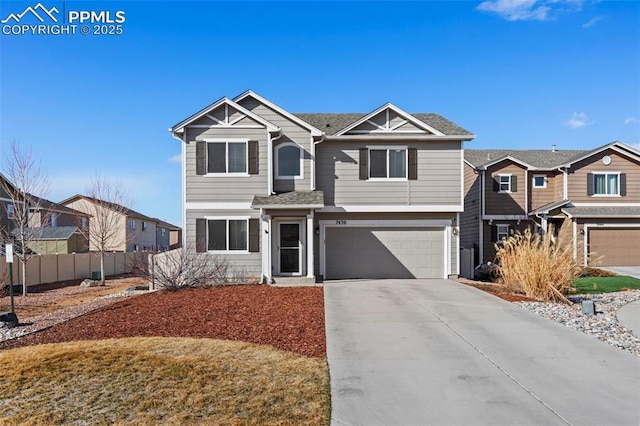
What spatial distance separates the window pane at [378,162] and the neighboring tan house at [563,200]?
1004 cm

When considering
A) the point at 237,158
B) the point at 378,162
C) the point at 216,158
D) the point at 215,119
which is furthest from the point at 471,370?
the point at 215,119

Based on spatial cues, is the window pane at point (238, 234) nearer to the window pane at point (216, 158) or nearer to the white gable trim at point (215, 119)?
the window pane at point (216, 158)

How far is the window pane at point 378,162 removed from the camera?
1703 cm

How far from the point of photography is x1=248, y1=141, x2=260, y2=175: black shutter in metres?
15.8

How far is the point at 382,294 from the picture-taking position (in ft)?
42.6

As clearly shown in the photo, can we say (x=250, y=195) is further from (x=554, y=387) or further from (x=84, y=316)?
(x=554, y=387)

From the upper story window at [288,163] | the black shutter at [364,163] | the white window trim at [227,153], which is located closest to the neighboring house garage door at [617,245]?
the black shutter at [364,163]

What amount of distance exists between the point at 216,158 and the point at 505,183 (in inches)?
676

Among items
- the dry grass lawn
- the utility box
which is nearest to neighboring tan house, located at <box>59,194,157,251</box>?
the dry grass lawn

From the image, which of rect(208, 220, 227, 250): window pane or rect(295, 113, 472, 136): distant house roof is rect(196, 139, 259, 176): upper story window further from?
rect(295, 113, 472, 136): distant house roof

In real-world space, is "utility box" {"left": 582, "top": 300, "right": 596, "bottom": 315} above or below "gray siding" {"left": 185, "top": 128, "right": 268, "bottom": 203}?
below

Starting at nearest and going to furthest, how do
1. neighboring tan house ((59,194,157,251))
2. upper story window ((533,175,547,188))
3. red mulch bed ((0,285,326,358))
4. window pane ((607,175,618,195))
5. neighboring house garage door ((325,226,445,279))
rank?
red mulch bed ((0,285,326,358)) < neighboring house garage door ((325,226,445,279)) < window pane ((607,175,618,195)) < upper story window ((533,175,547,188)) < neighboring tan house ((59,194,157,251))

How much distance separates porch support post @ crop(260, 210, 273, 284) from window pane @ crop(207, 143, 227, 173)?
7.99ft

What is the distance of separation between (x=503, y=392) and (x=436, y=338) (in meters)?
2.57
